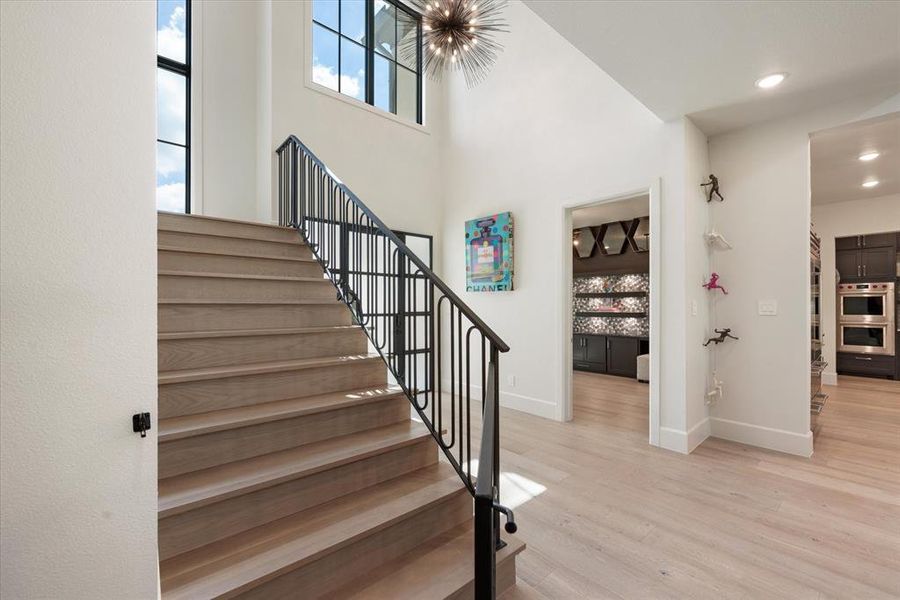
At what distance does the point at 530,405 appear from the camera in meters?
4.49

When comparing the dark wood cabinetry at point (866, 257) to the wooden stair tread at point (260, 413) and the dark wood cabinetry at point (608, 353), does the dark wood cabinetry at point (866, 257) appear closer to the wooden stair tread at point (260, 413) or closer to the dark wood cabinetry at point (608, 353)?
the dark wood cabinetry at point (608, 353)

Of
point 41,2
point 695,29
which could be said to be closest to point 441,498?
point 41,2

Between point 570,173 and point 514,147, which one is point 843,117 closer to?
point 570,173

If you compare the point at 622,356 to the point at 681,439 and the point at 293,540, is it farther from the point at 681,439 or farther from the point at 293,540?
the point at 293,540

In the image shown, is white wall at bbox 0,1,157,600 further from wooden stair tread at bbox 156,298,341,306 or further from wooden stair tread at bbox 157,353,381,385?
wooden stair tread at bbox 156,298,341,306

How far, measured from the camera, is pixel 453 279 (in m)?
5.46

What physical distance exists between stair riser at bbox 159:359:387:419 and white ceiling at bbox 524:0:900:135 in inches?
90.1

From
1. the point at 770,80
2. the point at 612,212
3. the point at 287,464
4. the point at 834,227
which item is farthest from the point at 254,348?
the point at 834,227

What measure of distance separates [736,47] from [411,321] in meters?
2.59

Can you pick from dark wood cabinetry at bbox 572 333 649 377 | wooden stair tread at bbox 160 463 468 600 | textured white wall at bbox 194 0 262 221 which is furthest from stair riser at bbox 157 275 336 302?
dark wood cabinetry at bbox 572 333 649 377

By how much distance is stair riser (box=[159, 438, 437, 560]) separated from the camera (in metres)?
1.48

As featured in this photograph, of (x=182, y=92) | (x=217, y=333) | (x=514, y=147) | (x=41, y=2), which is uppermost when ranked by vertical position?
(x=182, y=92)

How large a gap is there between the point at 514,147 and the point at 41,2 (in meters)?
4.34

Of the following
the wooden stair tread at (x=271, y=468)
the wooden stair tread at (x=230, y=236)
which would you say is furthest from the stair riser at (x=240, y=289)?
the wooden stair tread at (x=271, y=468)
